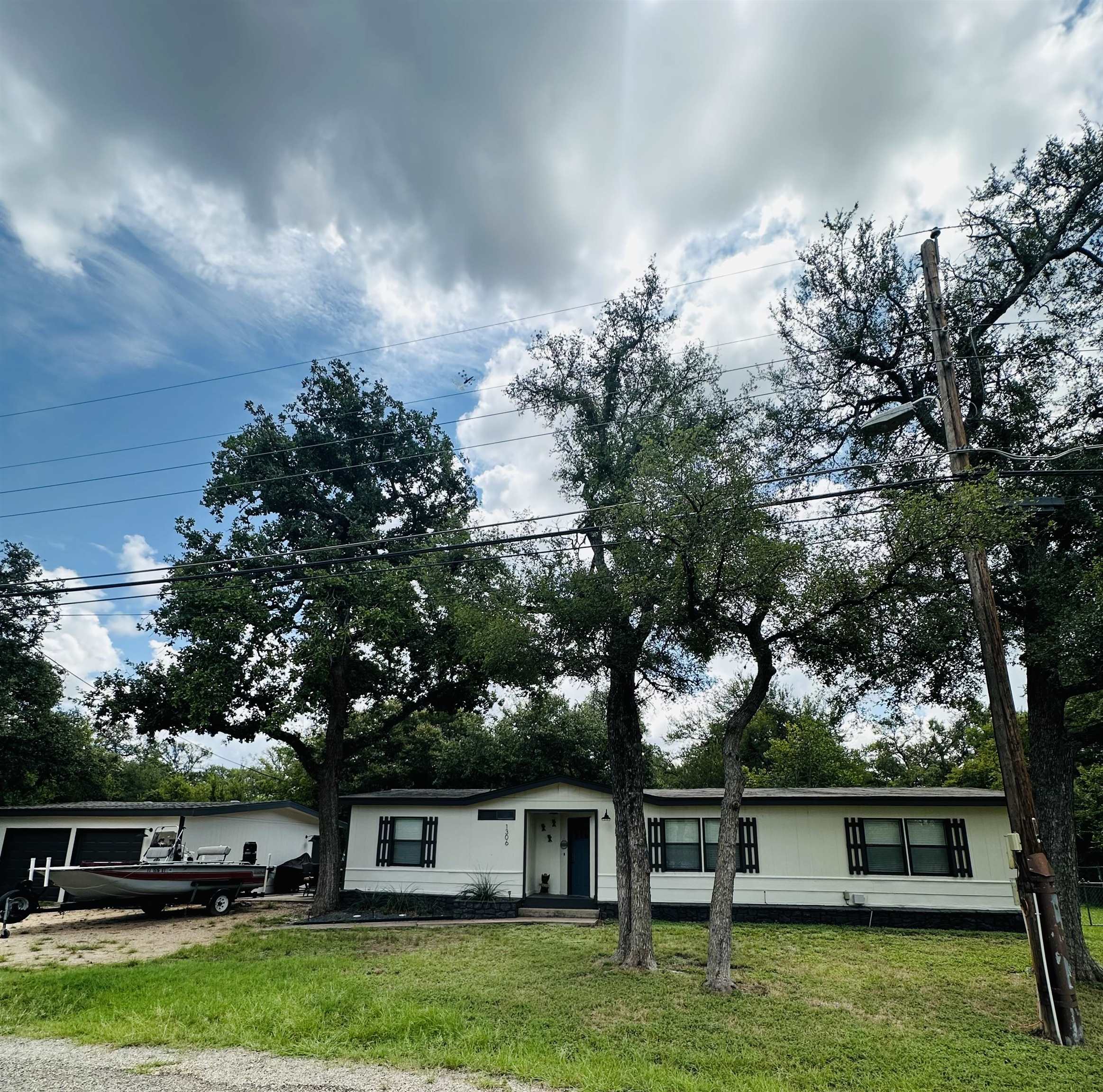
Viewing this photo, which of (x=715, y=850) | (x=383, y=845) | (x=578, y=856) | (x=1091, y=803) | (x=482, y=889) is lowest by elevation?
(x=482, y=889)

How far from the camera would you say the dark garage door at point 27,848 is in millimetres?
19156

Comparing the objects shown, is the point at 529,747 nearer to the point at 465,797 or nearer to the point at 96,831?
the point at 465,797

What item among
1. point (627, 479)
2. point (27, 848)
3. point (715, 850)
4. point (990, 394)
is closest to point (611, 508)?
point (627, 479)

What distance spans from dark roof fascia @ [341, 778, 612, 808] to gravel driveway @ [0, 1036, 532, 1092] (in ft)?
36.6

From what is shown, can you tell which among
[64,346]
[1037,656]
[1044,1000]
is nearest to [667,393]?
[1037,656]

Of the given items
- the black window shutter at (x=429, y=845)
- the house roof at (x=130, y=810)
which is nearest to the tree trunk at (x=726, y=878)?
the black window shutter at (x=429, y=845)

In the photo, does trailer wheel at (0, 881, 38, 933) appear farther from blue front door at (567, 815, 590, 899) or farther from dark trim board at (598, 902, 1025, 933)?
dark trim board at (598, 902, 1025, 933)

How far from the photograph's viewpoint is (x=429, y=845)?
18.2 meters

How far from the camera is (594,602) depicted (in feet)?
35.8

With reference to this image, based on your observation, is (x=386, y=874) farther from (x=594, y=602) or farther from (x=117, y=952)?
(x=594, y=602)

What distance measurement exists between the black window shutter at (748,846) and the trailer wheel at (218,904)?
12.5 m

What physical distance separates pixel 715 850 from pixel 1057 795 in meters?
8.26

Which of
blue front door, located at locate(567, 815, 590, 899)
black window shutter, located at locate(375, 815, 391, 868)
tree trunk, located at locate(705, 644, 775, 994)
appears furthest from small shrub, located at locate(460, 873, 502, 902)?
tree trunk, located at locate(705, 644, 775, 994)

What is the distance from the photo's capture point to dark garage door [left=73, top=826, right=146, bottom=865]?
62.2 ft
